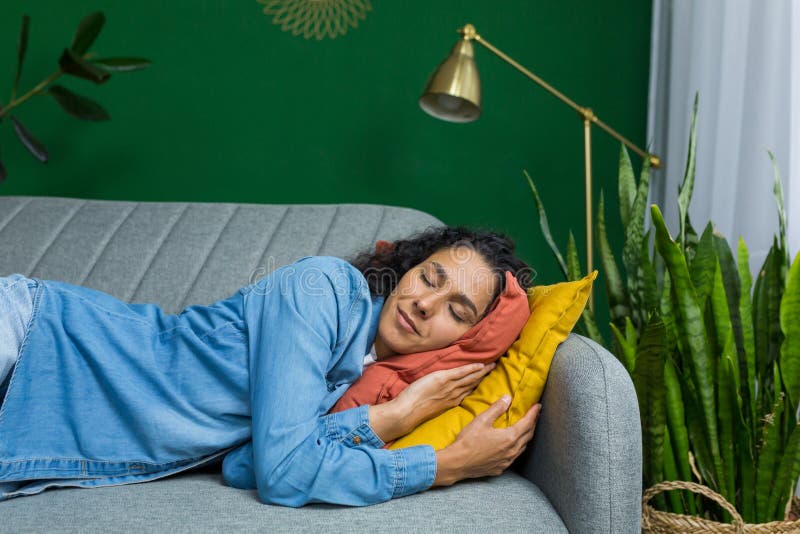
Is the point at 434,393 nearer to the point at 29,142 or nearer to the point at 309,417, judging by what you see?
the point at 309,417

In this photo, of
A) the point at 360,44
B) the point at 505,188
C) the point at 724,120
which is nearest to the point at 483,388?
the point at 724,120

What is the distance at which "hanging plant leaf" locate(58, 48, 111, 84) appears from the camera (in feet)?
7.30

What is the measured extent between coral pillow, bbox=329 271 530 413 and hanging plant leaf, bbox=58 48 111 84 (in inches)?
53.5

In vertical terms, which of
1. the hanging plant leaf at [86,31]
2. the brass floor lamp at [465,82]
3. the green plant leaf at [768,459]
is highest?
the hanging plant leaf at [86,31]

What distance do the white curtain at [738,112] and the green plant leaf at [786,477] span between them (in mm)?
563

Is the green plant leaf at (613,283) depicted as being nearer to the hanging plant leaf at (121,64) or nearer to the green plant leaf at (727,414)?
the green plant leaf at (727,414)

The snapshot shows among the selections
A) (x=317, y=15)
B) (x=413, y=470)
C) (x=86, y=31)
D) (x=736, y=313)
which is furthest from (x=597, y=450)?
(x=317, y=15)

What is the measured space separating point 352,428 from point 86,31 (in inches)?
66.4

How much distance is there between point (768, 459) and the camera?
1.59 meters

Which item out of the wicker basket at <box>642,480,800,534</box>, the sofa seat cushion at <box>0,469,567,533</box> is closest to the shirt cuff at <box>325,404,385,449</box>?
the sofa seat cushion at <box>0,469,567,533</box>

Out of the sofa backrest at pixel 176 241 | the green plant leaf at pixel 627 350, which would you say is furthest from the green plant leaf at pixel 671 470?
the sofa backrest at pixel 176 241

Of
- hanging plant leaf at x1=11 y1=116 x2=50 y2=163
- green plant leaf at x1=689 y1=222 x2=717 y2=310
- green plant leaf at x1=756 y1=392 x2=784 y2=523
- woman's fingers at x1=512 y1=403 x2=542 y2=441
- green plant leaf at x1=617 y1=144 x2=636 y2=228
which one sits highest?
hanging plant leaf at x1=11 y1=116 x2=50 y2=163

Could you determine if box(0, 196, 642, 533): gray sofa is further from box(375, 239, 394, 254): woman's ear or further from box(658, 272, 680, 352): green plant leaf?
box(375, 239, 394, 254): woman's ear

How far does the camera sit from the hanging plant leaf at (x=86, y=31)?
2.32m
